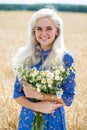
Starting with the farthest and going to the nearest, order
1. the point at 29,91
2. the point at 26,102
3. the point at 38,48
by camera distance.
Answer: the point at 38,48
the point at 26,102
the point at 29,91

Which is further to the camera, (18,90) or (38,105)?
(18,90)

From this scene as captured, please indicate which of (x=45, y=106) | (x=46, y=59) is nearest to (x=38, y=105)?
(x=45, y=106)

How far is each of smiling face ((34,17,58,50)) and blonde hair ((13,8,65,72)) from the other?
3 centimetres

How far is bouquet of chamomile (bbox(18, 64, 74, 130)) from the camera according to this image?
2.99 meters

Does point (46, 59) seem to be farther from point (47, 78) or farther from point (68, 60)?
point (47, 78)

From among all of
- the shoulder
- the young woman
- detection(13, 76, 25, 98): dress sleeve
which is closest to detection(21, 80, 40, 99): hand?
the young woman

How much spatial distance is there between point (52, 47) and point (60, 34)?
0.37 feet

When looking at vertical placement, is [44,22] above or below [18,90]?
above

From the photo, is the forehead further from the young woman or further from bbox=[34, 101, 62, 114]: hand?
bbox=[34, 101, 62, 114]: hand

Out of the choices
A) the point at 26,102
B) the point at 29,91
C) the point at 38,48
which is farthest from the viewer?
the point at 38,48

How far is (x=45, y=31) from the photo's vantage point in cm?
330

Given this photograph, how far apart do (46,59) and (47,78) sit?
324mm

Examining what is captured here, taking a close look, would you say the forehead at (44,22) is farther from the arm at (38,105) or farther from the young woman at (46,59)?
the arm at (38,105)

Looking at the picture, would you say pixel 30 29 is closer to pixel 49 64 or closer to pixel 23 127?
pixel 49 64
